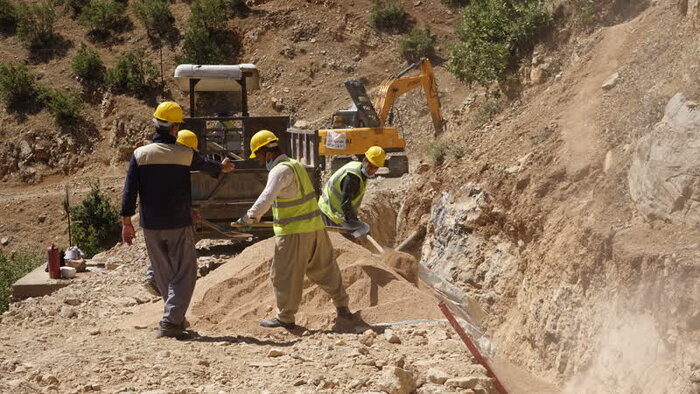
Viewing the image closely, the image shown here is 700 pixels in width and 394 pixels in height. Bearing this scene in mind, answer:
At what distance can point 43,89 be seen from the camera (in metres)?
31.0

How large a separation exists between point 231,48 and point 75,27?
7.18 meters

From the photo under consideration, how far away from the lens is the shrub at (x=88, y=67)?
31594mm

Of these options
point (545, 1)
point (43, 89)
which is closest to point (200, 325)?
point (545, 1)

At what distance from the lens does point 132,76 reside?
30.7m

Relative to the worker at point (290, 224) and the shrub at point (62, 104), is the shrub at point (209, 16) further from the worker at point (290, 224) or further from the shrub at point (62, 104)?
the worker at point (290, 224)

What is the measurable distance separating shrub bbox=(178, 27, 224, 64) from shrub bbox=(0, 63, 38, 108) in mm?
5447

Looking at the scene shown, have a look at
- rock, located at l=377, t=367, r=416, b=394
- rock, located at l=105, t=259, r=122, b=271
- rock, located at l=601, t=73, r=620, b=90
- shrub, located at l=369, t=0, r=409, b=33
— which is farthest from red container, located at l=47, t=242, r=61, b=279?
shrub, located at l=369, t=0, r=409, b=33

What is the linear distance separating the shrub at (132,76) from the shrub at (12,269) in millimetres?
8029

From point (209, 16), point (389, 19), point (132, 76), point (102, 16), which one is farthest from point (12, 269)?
point (389, 19)

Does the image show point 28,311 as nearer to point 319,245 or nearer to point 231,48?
point 319,245

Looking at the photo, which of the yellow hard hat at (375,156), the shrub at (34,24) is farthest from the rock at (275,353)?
the shrub at (34,24)

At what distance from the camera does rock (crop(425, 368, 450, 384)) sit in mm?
6152

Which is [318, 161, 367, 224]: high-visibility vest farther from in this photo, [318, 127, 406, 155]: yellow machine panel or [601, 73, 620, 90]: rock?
[318, 127, 406, 155]: yellow machine panel

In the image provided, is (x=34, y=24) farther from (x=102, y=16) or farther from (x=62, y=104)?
(x=62, y=104)
